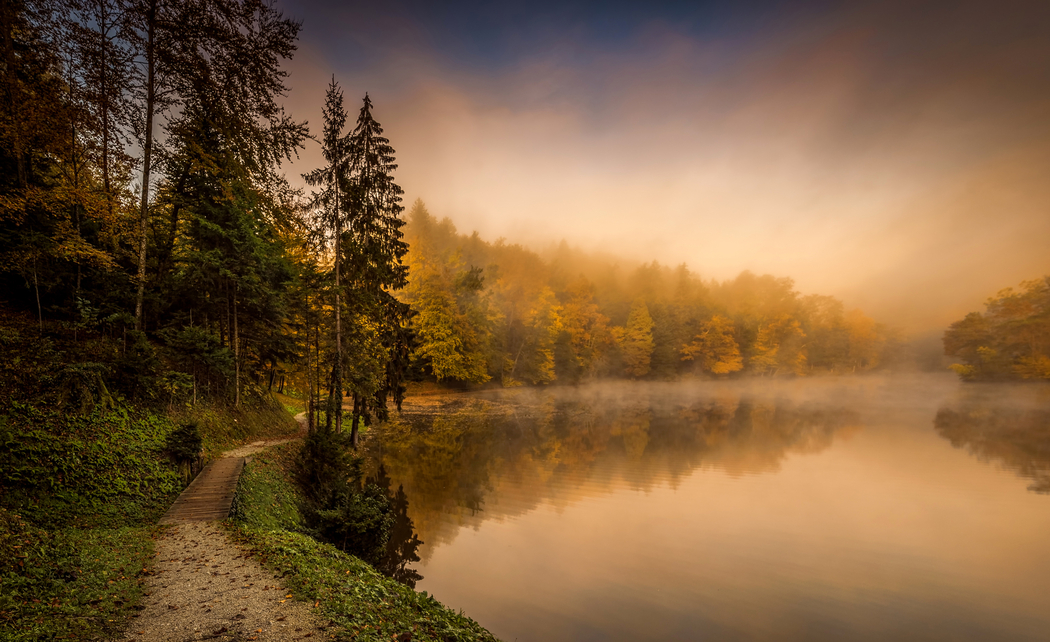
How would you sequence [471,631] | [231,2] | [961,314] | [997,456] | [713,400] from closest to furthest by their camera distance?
[471,631] < [231,2] < [997,456] < [961,314] < [713,400]

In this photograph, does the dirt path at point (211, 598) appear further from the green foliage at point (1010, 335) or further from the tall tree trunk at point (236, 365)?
the green foliage at point (1010, 335)

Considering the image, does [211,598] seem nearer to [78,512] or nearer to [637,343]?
[78,512]

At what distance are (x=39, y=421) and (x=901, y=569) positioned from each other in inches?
840

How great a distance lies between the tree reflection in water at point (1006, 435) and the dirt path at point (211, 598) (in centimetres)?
2504

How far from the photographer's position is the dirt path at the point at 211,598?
475 centimetres

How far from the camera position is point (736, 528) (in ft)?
39.4

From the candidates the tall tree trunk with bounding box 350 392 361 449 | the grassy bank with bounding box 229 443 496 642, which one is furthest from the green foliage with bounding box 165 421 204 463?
the tall tree trunk with bounding box 350 392 361 449

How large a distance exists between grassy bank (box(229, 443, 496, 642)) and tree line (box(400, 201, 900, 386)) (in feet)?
90.8

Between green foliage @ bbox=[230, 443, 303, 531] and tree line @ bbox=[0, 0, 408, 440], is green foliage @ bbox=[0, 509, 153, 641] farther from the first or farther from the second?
tree line @ bbox=[0, 0, 408, 440]

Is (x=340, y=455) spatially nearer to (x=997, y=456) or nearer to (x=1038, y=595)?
(x=1038, y=595)

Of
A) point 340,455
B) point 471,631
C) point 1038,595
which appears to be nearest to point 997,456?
point 1038,595

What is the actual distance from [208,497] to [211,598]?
5150 mm

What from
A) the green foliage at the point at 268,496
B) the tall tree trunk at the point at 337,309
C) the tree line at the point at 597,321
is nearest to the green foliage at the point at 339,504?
the green foliage at the point at 268,496

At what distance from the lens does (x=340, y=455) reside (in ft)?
40.6
